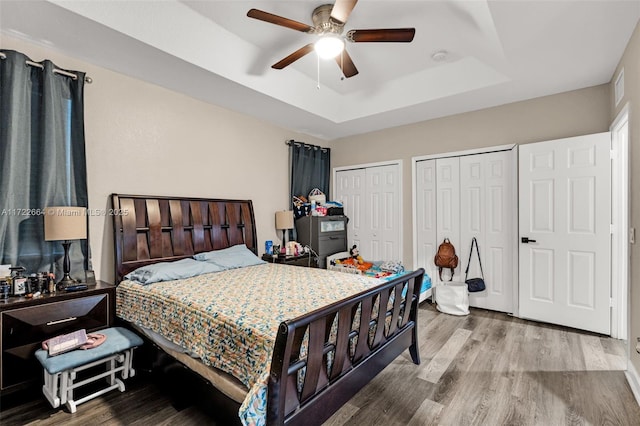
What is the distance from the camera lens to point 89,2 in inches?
82.4

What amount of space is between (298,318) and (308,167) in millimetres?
3805

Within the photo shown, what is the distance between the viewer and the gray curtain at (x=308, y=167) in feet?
15.5

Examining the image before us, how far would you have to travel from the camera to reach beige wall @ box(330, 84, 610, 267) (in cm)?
330

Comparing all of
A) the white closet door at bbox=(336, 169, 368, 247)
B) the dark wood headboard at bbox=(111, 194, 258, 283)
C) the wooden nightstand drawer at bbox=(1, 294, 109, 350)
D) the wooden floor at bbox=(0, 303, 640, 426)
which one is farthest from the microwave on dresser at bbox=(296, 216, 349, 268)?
the wooden nightstand drawer at bbox=(1, 294, 109, 350)

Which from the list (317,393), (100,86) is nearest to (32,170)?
(100,86)

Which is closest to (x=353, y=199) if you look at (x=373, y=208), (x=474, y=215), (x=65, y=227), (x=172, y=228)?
(x=373, y=208)

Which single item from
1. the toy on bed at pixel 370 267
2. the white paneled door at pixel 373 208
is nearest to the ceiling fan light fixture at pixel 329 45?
the toy on bed at pixel 370 267

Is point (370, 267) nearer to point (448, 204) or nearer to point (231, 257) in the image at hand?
point (448, 204)

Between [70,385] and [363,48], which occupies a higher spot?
[363,48]

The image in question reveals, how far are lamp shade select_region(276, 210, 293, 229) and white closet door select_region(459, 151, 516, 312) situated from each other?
2.29 meters

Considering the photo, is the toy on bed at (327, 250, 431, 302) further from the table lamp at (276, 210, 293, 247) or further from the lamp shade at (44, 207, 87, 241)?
the lamp shade at (44, 207, 87, 241)

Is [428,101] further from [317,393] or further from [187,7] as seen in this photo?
[317,393]

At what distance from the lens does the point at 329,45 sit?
91.4 inches

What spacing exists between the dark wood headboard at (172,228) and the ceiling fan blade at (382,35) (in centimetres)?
231
